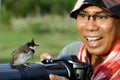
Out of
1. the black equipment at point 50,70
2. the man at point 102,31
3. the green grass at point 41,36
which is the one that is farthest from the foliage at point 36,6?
the black equipment at point 50,70

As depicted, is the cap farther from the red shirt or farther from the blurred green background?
the blurred green background

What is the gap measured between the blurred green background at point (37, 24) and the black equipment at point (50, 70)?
34.9 feet

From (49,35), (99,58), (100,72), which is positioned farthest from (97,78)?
(49,35)

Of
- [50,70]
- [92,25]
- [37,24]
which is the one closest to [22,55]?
[50,70]

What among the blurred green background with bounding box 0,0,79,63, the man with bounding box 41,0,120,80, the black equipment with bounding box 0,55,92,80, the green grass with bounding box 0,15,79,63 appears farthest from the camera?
the green grass with bounding box 0,15,79,63

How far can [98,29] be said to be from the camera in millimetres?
2754

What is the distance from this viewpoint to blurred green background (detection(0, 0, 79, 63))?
54.8ft

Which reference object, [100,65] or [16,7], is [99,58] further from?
[16,7]

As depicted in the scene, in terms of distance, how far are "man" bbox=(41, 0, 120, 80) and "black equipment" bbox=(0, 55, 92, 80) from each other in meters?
0.08

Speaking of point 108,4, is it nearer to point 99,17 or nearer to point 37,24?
point 99,17

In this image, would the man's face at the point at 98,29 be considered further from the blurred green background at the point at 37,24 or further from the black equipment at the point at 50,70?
the blurred green background at the point at 37,24

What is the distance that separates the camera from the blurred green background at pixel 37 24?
16.7 metres

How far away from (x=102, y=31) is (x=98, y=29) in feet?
0.08

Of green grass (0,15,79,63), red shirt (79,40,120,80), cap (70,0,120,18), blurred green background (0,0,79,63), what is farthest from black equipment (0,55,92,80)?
green grass (0,15,79,63)
